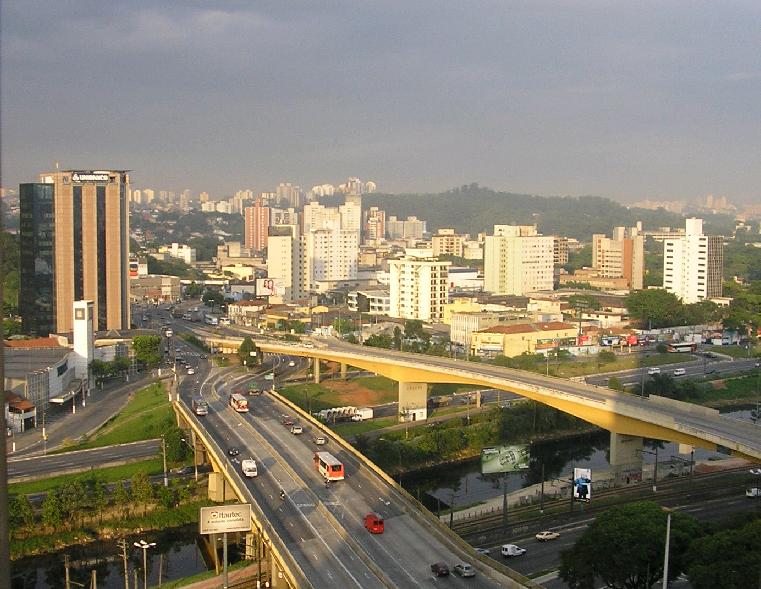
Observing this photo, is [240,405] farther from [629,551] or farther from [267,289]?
[267,289]

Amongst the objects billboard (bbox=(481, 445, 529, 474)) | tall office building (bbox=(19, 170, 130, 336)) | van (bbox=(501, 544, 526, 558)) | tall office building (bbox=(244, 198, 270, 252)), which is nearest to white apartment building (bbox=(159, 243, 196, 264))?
tall office building (bbox=(244, 198, 270, 252))

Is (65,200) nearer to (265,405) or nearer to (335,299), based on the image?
(265,405)

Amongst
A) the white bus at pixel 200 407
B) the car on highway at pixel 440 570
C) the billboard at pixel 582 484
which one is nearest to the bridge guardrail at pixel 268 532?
the car on highway at pixel 440 570

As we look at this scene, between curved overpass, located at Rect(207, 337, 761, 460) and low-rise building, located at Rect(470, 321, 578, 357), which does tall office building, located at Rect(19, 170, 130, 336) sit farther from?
low-rise building, located at Rect(470, 321, 578, 357)

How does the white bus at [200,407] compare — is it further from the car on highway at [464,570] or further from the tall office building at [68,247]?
the car on highway at [464,570]

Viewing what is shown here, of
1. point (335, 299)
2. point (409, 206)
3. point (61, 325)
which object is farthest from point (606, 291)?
point (409, 206)

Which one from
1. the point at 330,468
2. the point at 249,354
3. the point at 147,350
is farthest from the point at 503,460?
the point at 147,350
